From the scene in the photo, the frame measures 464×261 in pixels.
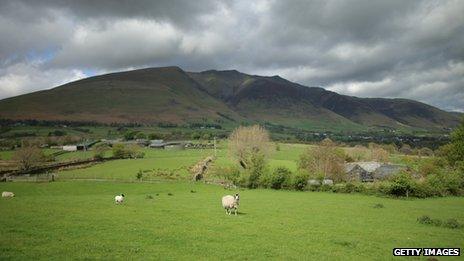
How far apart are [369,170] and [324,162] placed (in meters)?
18.0

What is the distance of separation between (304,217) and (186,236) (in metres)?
15.2

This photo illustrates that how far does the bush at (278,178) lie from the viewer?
7581 centimetres

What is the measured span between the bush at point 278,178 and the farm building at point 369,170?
119 feet

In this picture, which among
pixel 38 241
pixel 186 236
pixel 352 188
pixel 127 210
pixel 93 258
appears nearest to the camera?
pixel 93 258

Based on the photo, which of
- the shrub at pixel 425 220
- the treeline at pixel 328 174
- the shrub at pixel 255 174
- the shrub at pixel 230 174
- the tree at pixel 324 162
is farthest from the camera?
the tree at pixel 324 162

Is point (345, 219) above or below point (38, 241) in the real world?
below

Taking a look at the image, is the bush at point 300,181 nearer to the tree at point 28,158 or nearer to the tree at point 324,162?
the tree at point 324,162

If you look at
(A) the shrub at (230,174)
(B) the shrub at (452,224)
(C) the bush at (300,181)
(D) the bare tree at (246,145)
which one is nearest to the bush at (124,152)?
(D) the bare tree at (246,145)

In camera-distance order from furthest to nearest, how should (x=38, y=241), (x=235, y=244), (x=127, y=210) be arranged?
(x=127, y=210), (x=235, y=244), (x=38, y=241)

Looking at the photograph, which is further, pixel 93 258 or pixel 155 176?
pixel 155 176

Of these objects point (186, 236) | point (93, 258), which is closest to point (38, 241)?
point (93, 258)

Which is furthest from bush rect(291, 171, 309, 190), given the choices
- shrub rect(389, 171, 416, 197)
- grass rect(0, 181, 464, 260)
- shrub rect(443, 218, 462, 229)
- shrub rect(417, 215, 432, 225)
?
shrub rect(443, 218, 462, 229)

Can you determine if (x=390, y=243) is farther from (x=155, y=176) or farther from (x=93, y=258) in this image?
(x=155, y=176)

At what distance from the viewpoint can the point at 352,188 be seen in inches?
2717
